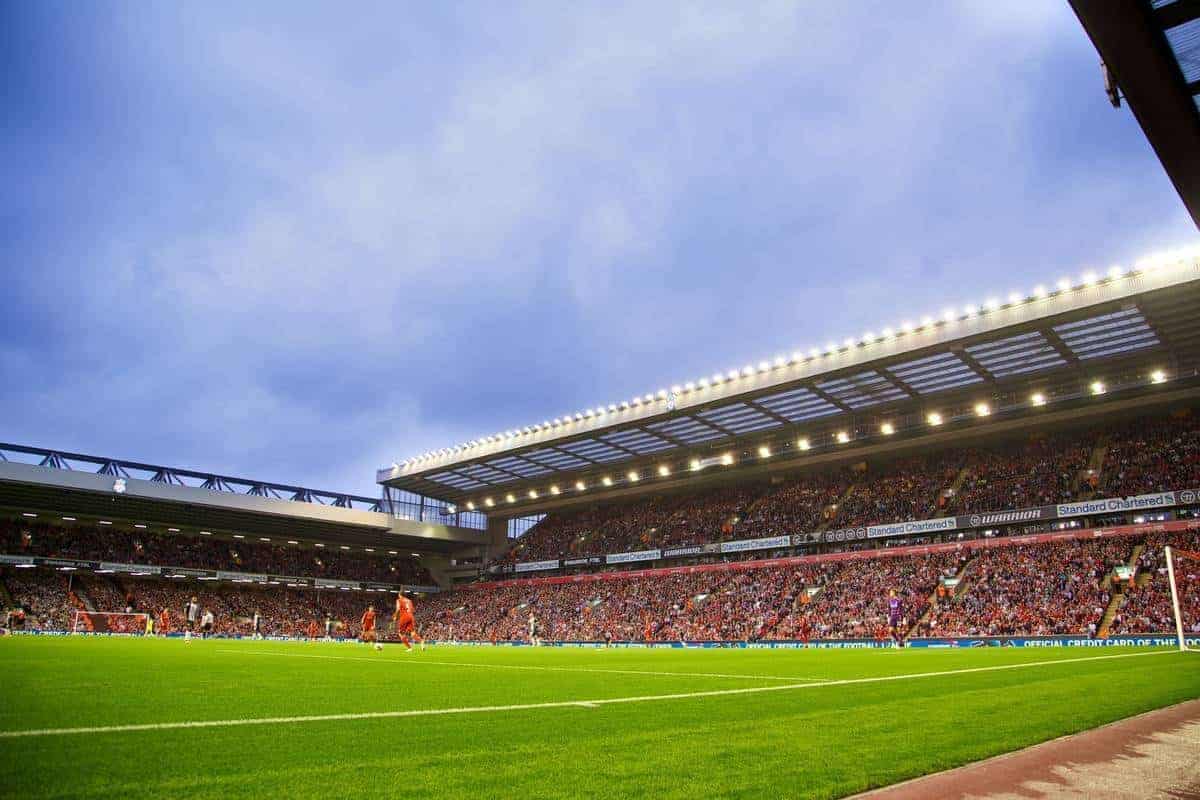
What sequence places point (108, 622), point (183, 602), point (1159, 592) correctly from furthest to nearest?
1. point (183, 602)
2. point (108, 622)
3. point (1159, 592)

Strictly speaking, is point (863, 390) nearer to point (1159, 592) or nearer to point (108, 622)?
point (1159, 592)

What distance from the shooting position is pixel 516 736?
550 centimetres

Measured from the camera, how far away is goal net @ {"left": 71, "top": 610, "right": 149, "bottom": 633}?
46.6 meters

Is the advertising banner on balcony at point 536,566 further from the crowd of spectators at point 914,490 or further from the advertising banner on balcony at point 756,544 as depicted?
the advertising banner on balcony at point 756,544

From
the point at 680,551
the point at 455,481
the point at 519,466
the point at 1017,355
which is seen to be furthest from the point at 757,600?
the point at 455,481

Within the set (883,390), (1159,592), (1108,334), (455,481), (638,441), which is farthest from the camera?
(455,481)

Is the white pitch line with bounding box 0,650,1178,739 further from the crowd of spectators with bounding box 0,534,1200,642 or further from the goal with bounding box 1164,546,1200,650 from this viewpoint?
the crowd of spectators with bounding box 0,534,1200,642

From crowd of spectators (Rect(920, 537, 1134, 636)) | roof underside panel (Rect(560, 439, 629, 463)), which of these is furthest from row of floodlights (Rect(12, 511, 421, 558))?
crowd of spectators (Rect(920, 537, 1134, 636))

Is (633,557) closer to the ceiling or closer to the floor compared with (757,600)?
closer to the ceiling

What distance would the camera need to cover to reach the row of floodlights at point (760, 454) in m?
38.9

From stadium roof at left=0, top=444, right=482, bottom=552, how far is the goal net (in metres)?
7.64

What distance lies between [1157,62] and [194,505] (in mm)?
58988

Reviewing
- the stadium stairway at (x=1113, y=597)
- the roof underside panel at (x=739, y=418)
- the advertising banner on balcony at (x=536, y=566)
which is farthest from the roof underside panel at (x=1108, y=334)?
the advertising banner on balcony at (x=536, y=566)

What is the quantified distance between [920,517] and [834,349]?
42.2 feet
